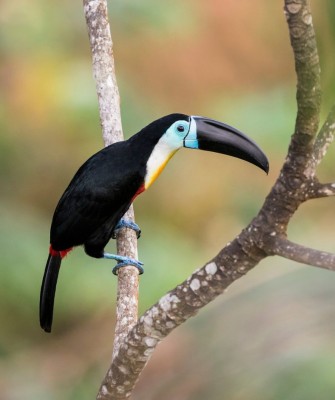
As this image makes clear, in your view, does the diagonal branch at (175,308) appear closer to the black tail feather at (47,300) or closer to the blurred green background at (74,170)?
the blurred green background at (74,170)

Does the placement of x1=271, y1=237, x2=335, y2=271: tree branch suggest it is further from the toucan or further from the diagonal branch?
the toucan

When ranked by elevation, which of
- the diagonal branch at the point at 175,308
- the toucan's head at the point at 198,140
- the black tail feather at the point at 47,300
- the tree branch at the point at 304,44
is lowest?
the diagonal branch at the point at 175,308

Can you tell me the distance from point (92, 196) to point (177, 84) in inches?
98.2

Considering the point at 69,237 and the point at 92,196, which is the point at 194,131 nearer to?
the point at 92,196

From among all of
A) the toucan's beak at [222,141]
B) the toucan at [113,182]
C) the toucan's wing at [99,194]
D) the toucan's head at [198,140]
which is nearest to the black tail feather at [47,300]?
the toucan at [113,182]

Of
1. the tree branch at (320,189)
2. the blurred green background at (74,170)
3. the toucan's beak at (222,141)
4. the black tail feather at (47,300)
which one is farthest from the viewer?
the blurred green background at (74,170)

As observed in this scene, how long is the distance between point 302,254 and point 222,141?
75 centimetres

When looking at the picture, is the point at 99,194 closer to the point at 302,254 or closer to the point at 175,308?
the point at 175,308

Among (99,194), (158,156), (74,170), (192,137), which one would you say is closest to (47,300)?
(99,194)

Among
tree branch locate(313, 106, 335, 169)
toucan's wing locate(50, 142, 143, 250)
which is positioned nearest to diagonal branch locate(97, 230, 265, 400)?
tree branch locate(313, 106, 335, 169)

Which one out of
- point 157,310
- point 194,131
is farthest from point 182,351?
point 194,131

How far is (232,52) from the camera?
13.8ft

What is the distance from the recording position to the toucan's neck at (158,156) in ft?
5.43

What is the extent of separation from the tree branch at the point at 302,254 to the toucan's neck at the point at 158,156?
0.91 m
